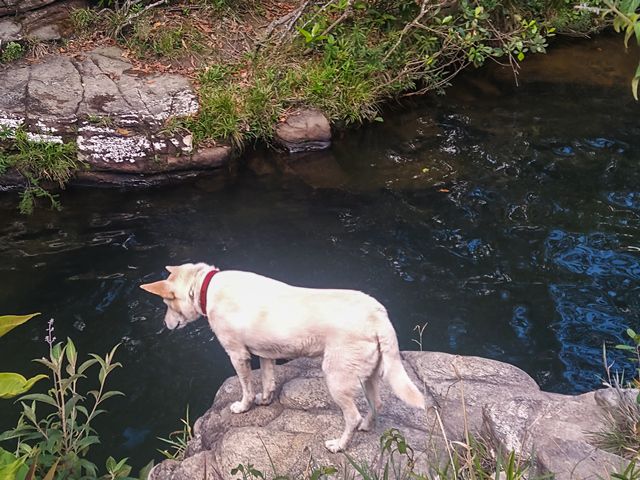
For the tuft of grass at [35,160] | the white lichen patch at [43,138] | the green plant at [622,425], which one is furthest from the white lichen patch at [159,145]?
the green plant at [622,425]

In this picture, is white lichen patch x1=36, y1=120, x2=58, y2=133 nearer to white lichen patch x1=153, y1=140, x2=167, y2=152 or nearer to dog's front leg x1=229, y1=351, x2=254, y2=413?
white lichen patch x1=153, y1=140, x2=167, y2=152

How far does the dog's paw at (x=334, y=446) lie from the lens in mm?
3715

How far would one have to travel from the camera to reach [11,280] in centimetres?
615

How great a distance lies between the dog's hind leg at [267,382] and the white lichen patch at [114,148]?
4149 millimetres

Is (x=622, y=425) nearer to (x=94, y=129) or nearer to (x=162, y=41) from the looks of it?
(x=94, y=129)

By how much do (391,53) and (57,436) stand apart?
706 cm

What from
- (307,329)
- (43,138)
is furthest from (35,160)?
(307,329)

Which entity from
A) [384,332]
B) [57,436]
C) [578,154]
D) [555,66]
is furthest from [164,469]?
[555,66]

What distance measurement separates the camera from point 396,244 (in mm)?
6629

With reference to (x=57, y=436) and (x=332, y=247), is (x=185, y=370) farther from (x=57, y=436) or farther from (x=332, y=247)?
(x=57, y=436)

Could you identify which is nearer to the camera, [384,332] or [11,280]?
[384,332]

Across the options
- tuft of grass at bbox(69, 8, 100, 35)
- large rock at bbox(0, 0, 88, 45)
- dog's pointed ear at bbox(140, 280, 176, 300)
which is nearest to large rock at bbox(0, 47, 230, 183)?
large rock at bbox(0, 0, 88, 45)

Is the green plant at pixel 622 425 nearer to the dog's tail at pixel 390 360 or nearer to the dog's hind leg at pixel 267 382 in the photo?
the dog's tail at pixel 390 360

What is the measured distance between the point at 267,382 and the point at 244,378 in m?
0.19
